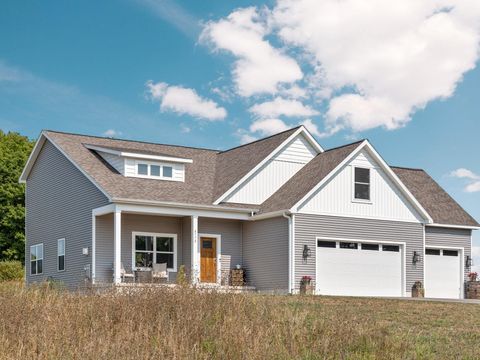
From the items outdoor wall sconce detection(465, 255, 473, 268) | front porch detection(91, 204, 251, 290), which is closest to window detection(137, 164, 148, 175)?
front porch detection(91, 204, 251, 290)

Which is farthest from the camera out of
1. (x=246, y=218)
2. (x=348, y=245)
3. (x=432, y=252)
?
(x=432, y=252)

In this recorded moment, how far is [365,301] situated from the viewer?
2264 cm

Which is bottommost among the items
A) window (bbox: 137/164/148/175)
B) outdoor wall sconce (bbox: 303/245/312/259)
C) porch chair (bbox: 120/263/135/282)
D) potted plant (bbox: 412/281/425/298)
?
potted plant (bbox: 412/281/425/298)

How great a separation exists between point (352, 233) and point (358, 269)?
1417 mm

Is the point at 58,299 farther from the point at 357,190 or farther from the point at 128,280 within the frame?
the point at 357,190

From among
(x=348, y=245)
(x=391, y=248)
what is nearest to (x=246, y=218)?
(x=348, y=245)

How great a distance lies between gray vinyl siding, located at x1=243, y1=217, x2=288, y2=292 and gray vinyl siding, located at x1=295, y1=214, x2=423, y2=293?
538mm

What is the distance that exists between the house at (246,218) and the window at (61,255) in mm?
77

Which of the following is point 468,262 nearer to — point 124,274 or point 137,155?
point 137,155

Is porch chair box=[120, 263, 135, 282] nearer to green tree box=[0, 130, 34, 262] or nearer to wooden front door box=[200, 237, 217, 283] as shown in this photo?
wooden front door box=[200, 237, 217, 283]

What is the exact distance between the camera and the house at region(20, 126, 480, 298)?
2848 cm

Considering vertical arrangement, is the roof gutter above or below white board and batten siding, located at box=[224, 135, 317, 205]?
below

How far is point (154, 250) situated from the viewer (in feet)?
96.9

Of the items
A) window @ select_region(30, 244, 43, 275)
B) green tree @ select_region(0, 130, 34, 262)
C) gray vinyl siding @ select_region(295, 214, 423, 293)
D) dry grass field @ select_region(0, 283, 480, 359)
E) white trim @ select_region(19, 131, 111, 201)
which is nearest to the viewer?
dry grass field @ select_region(0, 283, 480, 359)
